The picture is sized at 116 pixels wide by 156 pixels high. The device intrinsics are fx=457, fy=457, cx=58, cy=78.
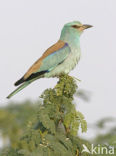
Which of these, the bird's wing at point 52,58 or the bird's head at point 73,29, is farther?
the bird's head at point 73,29

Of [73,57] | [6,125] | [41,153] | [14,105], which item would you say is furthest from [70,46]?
[14,105]

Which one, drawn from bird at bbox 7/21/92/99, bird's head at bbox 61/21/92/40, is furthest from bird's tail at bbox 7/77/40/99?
bird's head at bbox 61/21/92/40

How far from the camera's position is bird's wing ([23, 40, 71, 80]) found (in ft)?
23.6

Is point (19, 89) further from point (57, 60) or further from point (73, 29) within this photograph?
point (73, 29)

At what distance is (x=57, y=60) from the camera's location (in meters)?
7.37

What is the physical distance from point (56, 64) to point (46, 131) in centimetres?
284

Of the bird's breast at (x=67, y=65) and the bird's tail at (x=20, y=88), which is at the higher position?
the bird's breast at (x=67, y=65)

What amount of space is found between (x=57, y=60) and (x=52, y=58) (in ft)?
0.29

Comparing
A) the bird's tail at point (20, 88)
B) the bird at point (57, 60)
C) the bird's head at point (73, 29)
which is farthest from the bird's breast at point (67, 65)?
the bird's head at point (73, 29)

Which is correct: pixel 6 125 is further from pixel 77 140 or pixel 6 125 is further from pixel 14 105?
pixel 77 140

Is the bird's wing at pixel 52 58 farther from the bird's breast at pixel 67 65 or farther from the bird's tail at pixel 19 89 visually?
the bird's tail at pixel 19 89

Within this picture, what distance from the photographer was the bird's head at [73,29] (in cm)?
782

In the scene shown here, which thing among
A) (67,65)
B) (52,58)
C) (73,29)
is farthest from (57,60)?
(73,29)

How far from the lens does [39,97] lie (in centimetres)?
501
